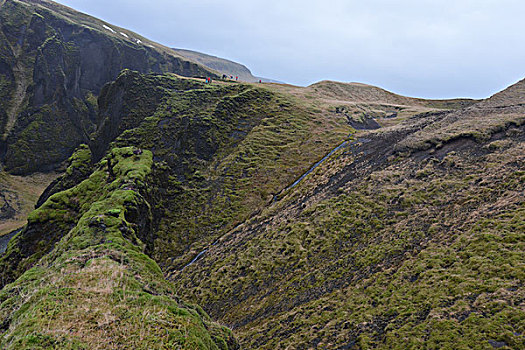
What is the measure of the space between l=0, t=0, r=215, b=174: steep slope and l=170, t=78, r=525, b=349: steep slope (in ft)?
Answer: 347

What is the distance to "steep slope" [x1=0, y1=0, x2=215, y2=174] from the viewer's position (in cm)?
10431

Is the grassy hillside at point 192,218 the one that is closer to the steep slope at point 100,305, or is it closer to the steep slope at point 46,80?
the steep slope at point 100,305

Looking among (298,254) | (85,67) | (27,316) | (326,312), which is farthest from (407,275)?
(85,67)

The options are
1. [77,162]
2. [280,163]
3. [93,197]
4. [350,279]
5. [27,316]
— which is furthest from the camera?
[77,162]

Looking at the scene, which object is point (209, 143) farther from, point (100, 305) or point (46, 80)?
point (46, 80)

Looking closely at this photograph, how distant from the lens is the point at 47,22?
137m

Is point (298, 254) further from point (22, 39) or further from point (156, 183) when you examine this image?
point (22, 39)

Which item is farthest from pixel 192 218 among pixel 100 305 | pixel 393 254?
pixel 100 305

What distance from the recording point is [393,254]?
76.3ft

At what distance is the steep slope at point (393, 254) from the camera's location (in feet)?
51.6

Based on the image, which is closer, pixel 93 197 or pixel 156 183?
pixel 93 197

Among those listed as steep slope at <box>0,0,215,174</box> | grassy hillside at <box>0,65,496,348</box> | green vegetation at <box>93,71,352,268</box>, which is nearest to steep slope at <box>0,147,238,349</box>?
grassy hillside at <box>0,65,496,348</box>

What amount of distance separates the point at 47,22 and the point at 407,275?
18696 centimetres

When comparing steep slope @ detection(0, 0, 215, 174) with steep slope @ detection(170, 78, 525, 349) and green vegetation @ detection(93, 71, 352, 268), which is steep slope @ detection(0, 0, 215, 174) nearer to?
green vegetation @ detection(93, 71, 352, 268)
